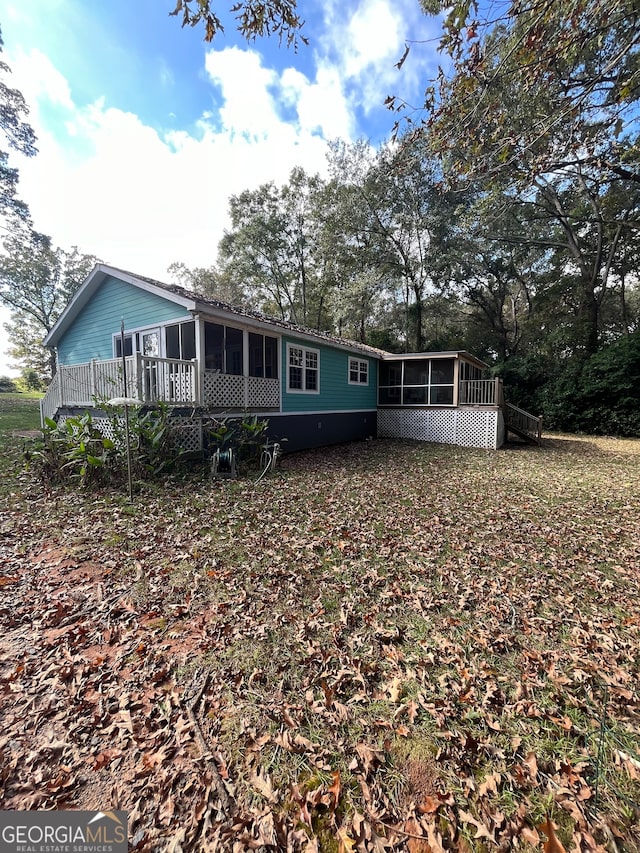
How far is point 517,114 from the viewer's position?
7.93 meters

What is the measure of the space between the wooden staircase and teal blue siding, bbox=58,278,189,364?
12585 millimetres

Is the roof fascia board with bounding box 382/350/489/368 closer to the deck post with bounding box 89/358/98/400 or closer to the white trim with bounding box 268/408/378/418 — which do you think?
the white trim with bounding box 268/408/378/418

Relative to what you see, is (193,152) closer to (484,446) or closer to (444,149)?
(444,149)

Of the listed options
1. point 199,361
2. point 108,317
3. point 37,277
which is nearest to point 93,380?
point 199,361

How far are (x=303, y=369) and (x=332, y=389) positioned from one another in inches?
72.6

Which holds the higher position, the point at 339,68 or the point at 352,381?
the point at 339,68

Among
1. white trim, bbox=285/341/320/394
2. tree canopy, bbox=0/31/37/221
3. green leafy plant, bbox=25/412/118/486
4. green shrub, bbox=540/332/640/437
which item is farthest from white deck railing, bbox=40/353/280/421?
green shrub, bbox=540/332/640/437

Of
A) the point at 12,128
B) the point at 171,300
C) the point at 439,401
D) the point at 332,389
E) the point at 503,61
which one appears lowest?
the point at 439,401

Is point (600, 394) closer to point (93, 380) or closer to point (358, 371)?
point (358, 371)

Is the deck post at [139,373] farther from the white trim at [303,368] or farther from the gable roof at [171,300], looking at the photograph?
the white trim at [303,368]

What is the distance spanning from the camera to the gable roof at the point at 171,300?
25.5 ft

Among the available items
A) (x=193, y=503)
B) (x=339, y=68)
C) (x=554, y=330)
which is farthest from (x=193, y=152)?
(x=554, y=330)

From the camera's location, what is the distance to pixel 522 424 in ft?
47.3

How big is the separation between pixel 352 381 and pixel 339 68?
8862mm
